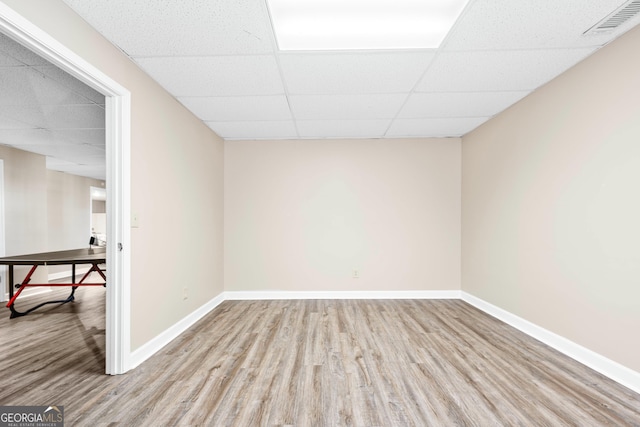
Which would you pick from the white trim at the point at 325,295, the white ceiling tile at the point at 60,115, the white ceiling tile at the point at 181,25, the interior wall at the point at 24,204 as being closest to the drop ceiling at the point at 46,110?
the white ceiling tile at the point at 60,115

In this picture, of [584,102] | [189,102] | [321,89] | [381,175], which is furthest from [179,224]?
[584,102]

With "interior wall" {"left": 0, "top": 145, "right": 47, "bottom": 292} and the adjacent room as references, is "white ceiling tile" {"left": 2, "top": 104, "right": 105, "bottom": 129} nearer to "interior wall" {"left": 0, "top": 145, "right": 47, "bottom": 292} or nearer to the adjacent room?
the adjacent room

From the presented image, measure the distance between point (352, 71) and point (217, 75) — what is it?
1150 millimetres

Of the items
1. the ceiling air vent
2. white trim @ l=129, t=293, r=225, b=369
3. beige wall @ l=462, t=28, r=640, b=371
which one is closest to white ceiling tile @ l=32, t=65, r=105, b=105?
white trim @ l=129, t=293, r=225, b=369

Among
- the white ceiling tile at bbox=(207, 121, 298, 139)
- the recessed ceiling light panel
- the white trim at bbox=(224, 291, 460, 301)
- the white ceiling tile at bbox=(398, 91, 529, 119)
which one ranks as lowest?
the white trim at bbox=(224, 291, 460, 301)

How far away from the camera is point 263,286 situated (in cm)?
410

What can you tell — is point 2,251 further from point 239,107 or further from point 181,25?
point 181,25

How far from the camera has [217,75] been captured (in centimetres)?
236

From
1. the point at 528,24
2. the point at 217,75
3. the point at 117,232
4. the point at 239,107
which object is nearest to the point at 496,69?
the point at 528,24

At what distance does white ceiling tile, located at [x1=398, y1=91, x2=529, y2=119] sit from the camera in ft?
9.06

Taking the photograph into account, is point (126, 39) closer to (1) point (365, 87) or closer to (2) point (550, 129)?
(1) point (365, 87)

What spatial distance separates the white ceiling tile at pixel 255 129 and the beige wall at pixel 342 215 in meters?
0.19

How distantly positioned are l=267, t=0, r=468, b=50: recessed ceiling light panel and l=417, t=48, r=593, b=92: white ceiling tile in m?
0.29

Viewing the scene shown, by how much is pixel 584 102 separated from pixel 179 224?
3.77 meters
